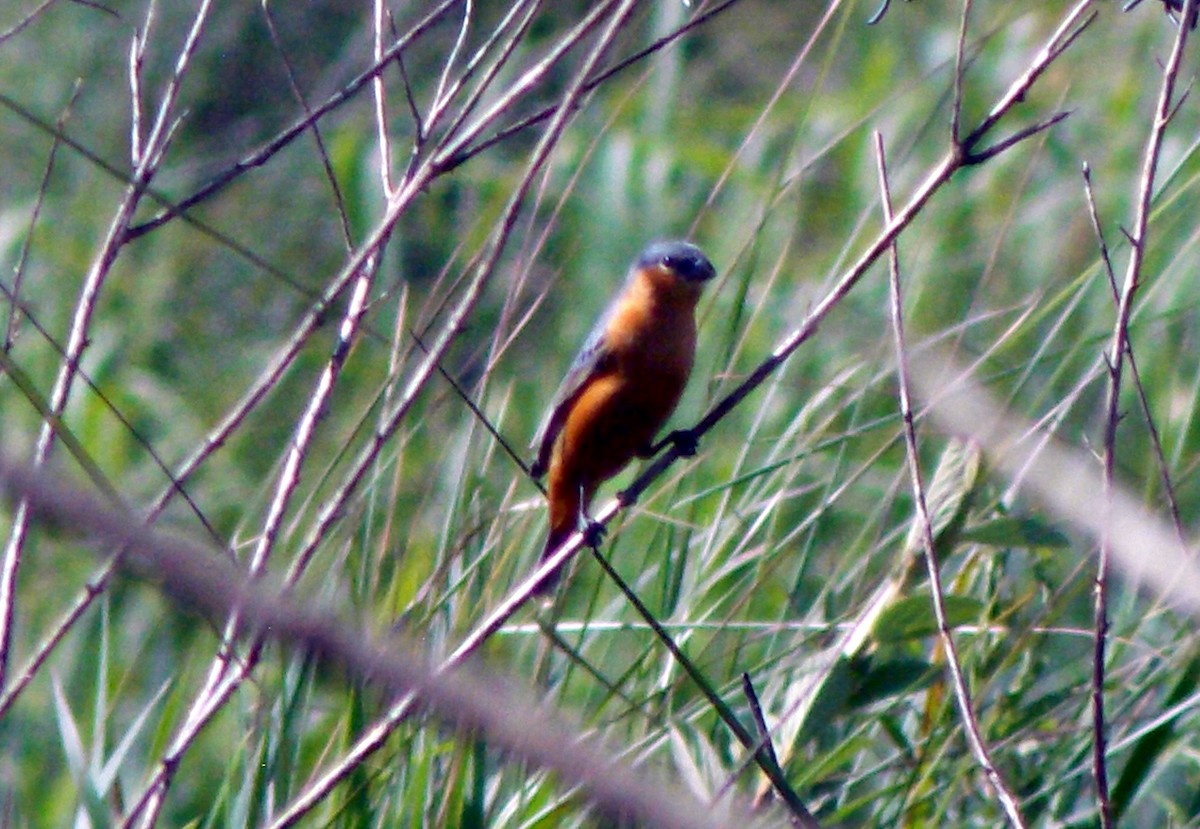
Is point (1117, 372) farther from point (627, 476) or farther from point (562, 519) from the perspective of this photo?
point (627, 476)

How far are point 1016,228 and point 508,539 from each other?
10.2ft

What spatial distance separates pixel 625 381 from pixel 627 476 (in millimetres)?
388

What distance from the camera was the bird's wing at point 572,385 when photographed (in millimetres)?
3467

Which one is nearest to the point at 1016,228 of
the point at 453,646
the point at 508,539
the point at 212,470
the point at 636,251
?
the point at 636,251

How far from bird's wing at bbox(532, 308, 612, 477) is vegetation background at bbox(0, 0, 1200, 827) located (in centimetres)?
9

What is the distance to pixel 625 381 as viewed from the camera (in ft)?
11.0

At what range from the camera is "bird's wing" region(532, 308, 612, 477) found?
3467mm

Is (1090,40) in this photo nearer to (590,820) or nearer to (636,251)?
(636,251)

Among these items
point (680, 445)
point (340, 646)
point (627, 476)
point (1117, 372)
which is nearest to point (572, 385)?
point (627, 476)

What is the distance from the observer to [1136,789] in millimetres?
2303

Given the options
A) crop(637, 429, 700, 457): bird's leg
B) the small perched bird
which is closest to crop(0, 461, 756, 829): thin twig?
crop(637, 429, 700, 457): bird's leg

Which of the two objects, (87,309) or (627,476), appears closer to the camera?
(87,309)

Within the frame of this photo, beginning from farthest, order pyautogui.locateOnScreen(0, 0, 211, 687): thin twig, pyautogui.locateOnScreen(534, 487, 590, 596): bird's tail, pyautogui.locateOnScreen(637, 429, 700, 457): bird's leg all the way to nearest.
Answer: pyautogui.locateOnScreen(534, 487, 590, 596): bird's tail, pyautogui.locateOnScreen(637, 429, 700, 457): bird's leg, pyautogui.locateOnScreen(0, 0, 211, 687): thin twig

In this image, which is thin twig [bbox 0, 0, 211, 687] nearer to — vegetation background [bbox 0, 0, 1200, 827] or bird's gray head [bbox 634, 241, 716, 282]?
vegetation background [bbox 0, 0, 1200, 827]
